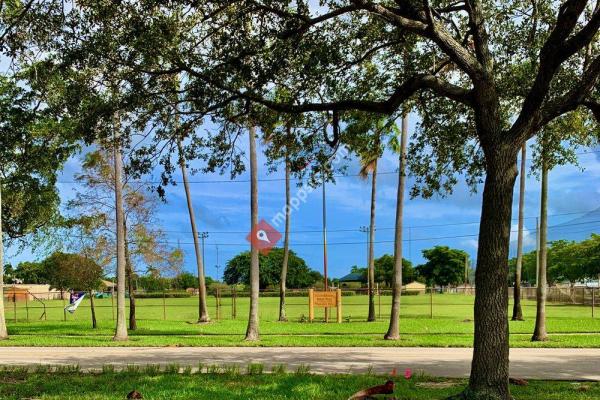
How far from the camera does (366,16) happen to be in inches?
449

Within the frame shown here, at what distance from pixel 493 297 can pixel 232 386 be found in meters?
4.21

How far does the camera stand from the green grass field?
8531mm

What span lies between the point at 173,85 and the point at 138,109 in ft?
2.25

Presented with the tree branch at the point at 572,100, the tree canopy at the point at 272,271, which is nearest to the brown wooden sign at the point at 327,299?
the tree branch at the point at 572,100

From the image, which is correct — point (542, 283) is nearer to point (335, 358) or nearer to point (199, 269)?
point (335, 358)

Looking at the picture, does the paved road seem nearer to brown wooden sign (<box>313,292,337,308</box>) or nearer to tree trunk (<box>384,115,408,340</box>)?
tree trunk (<box>384,115,408,340</box>)

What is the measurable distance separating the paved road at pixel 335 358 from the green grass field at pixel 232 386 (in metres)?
1.56

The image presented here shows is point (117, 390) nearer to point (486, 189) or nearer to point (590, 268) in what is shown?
point (486, 189)

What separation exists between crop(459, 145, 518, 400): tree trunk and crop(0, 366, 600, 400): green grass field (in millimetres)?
936

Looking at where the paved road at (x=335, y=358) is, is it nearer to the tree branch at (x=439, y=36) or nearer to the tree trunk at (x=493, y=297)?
the tree trunk at (x=493, y=297)

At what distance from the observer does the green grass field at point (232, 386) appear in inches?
336

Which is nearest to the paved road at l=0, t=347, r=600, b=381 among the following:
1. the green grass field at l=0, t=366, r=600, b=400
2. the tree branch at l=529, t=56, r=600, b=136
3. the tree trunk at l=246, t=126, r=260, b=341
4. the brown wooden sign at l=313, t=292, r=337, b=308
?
the green grass field at l=0, t=366, r=600, b=400

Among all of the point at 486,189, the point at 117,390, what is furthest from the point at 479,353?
the point at 117,390

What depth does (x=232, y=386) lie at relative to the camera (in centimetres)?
934
